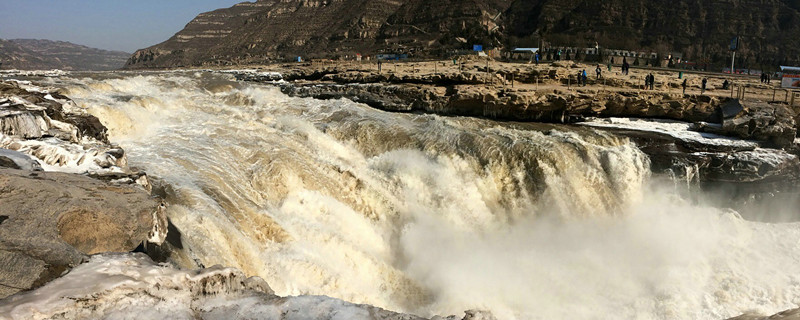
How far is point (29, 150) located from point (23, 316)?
576 centimetres

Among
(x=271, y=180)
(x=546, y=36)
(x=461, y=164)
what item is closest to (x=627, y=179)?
(x=461, y=164)

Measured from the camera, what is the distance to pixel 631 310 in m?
10.2

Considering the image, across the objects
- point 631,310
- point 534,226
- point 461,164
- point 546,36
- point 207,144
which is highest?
point 546,36

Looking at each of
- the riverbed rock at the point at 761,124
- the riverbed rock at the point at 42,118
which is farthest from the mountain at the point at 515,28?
the riverbed rock at the point at 42,118

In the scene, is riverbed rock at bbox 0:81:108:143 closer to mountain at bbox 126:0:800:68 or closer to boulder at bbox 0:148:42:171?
boulder at bbox 0:148:42:171

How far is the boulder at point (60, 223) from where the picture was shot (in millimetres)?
4016

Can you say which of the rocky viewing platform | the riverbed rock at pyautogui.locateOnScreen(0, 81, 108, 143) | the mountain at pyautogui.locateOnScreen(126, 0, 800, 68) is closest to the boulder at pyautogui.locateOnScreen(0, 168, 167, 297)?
the riverbed rock at pyautogui.locateOnScreen(0, 81, 108, 143)

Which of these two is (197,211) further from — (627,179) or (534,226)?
(627,179)

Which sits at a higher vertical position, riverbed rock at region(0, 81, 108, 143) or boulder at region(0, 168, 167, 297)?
riverbed rock at region(0, 81, 108, 143)

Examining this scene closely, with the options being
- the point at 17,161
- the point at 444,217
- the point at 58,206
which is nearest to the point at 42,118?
the point at 17,161

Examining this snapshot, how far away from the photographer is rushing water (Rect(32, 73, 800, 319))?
9.26m

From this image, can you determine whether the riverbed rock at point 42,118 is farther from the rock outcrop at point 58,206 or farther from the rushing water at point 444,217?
the rushing water at point 444,217

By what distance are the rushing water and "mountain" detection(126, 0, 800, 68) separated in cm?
3793

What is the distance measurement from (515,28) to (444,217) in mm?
63362
